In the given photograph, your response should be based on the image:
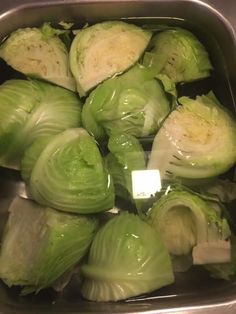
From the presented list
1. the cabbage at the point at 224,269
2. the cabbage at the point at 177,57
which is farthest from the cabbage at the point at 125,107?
the cabbage at the point at 224,269

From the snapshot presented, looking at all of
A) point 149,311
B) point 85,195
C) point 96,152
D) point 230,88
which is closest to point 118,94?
point 96,152

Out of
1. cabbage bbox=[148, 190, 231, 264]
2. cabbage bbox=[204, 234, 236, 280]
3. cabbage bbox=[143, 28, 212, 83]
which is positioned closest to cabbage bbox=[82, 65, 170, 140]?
cabbage bbox=[143, 28, 212, 83]

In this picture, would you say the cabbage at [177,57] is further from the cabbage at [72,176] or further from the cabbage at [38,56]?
the cabbage at [72,176]

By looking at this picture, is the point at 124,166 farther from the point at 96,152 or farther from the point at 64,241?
the point at 64,241

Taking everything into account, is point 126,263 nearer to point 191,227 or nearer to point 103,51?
point 191,227

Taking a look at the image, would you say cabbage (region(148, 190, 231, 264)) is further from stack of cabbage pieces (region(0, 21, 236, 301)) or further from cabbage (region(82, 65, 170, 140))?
cabbage (region(82, 65, 170, 140))

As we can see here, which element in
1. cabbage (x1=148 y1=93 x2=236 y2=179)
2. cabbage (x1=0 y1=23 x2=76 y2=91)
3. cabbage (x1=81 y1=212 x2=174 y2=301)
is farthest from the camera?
cabbage (x1=0 y1=23 x2=76 y2=91)

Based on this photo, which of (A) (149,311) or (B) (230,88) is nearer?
(A) (149,311)
